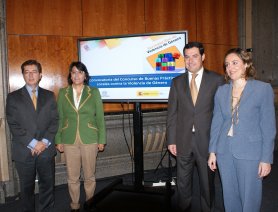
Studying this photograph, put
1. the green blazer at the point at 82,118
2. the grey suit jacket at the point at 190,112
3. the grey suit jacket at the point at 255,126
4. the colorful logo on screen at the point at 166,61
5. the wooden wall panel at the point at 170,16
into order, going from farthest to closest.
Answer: the wooden wall panel at the point at 170,16
the colorful logo on screen at the point at 166,61
the green blazer at the point at 82,118
the grey suit jacket at the point at 190,112
the grey suit jacket at the point at 255,126

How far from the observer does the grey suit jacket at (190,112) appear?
102 inches

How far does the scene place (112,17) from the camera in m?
4.16

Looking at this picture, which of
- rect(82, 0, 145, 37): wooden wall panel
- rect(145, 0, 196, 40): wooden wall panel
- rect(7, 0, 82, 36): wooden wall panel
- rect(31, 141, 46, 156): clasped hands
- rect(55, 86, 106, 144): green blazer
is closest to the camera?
A: rect(31, 141, 46, 156): clasped hands

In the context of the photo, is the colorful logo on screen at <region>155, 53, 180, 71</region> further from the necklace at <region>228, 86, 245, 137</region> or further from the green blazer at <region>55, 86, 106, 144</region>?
the necklace at <region>228, 86, 245, 137</region>

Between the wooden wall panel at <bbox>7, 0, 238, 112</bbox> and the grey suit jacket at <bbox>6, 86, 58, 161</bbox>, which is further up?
the wooden wall panel at <bbox>7, 0, 238, 112</bbox>

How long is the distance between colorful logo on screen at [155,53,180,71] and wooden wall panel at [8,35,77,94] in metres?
1.35

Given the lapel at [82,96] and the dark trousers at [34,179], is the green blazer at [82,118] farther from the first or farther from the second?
the dark trousers at [34,179]

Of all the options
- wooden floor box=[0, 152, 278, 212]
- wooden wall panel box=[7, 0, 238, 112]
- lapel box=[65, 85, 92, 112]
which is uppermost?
wooden wall panel box=[7, 0, 238, 112]

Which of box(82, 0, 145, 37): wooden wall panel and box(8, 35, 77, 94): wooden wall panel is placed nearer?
box(8, 35, 77, 94): wooden wall panel

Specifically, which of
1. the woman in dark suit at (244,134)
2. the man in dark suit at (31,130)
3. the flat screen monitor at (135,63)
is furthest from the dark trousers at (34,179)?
the woman in dark suit at (244,134)

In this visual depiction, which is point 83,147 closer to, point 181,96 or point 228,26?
point 181,96

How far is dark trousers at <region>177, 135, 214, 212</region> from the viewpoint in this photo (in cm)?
262

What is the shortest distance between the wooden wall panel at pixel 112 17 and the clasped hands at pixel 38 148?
6.04 feet

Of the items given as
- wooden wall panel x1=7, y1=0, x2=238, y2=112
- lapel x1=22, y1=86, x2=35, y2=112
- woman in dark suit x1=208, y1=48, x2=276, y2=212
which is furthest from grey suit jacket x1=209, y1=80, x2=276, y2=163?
wooden wall panel x1=7, y1=0, x2=238, y2=112
